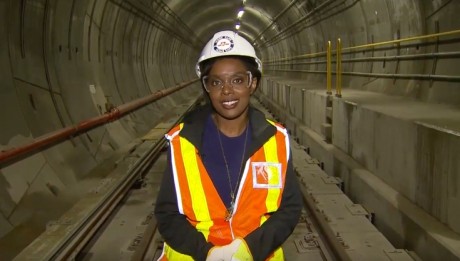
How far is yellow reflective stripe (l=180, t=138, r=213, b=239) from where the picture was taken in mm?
2178

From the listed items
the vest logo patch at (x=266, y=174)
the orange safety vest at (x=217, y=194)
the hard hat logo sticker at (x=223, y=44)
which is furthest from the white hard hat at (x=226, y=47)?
the vest logo patch at (x=266, y=174)

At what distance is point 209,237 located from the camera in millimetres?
2221

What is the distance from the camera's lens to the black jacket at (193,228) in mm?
2127

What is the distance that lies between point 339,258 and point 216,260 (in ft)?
8.89

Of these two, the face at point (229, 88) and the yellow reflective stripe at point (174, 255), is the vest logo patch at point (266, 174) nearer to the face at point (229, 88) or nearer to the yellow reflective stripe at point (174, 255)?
the face at point (229, 88)

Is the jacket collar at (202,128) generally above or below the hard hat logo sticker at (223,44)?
below

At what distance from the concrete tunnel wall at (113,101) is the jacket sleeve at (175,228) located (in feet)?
9.67

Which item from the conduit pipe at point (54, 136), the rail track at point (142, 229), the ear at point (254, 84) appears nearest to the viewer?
the ear at point (254, 84)

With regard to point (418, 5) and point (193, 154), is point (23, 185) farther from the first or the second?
point (418, 5)

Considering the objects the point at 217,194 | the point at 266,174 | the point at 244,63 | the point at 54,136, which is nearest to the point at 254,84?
the point at 244,63

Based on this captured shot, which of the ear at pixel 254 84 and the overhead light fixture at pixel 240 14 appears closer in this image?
the ear at pixel 254 84

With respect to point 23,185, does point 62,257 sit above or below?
below

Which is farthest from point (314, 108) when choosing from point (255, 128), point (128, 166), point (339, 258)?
point (255, 128)

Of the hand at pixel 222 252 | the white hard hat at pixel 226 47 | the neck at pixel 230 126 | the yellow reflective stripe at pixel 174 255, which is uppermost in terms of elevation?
the white hard hat at pixel 226 47
